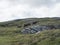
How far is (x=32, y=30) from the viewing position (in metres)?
148

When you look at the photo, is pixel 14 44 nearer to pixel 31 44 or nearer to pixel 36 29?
pixel 31 44

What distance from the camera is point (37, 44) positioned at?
79.1 m

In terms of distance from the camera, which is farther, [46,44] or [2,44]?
A: [2,44]

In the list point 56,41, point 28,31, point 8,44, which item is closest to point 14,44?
point 8,44

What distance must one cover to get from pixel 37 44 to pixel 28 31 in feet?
225

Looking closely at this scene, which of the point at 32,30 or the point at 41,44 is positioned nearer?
the point at 41,44

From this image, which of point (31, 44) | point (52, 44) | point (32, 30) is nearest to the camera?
point (52, 44)

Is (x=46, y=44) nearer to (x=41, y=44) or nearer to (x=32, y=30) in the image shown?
(x=41, y=44)

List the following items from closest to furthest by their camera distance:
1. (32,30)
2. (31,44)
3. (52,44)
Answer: (52,44) < (31,44) < (32,30)

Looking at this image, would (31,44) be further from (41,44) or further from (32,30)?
(32,30)

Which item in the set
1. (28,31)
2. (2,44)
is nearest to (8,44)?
(2,44)

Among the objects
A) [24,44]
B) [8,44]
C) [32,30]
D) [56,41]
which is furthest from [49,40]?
[32,30]

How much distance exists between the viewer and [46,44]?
77.0m

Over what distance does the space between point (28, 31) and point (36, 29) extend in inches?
263
